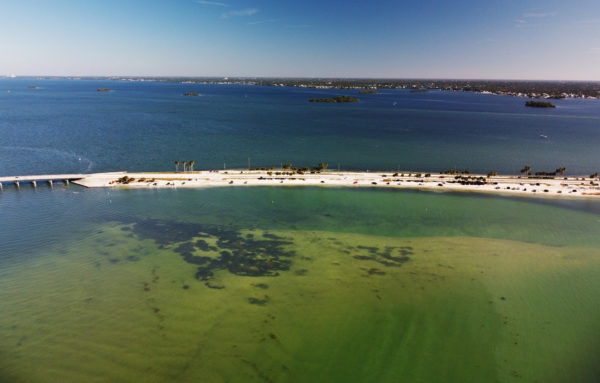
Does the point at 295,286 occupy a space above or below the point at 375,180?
below

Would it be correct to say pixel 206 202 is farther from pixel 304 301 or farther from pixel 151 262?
pixel 304 301

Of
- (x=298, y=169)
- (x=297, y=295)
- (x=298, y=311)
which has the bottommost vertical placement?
(x=298, y=311)

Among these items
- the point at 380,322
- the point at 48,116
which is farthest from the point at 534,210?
the point at 48,116

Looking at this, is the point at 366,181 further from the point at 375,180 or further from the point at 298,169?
the point at 298,169

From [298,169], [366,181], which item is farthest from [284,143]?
[366,181]

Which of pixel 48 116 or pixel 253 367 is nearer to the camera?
pixel 253 367

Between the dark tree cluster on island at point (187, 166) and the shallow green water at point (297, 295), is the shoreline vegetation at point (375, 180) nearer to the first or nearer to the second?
the dark tree cluster on island at point (187, 166)

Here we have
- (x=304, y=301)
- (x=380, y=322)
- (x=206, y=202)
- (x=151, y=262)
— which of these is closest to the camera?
(x=380, y=322)

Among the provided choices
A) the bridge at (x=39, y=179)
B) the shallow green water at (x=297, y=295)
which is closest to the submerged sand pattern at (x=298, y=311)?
the shallow green water at (x=297, y=295)
